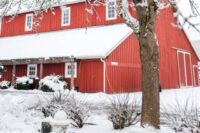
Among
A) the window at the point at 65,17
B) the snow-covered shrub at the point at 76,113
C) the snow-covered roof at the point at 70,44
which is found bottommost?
the snow-covered shrub at the point at 76,113

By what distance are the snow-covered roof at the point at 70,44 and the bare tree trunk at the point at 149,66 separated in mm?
12149

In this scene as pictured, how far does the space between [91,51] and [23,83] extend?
6164mm

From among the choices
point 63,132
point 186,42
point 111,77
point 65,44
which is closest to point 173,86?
point 186,42

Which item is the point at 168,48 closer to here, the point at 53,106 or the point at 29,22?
the point at 29,22

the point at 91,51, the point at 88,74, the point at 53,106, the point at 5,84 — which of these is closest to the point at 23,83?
the point at 5,84

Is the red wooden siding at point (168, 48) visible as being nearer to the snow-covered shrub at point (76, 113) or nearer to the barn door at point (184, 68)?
the barn door at point (184, 68)

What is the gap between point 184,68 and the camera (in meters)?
29.0

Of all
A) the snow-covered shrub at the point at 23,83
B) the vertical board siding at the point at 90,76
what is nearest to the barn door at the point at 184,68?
the vertical board siding at the point at 90,76

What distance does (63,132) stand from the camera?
6277 mm

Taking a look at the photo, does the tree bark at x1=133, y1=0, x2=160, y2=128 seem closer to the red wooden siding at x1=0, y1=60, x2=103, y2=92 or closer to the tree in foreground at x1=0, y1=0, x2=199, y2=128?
the tree in foreground at x1=0, y1=0, x2=199, y2=128

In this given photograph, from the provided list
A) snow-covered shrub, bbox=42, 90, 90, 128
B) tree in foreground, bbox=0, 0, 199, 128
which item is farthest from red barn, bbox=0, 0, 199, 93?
tree in foreground, bbox=0, 0, 199, 128

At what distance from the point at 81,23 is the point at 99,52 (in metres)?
7.34

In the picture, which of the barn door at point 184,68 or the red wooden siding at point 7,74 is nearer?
the red wooden siding at point 7,74

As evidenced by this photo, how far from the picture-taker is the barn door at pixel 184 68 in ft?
93.0
